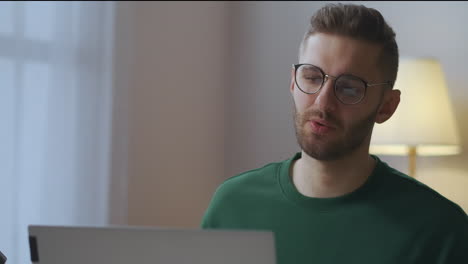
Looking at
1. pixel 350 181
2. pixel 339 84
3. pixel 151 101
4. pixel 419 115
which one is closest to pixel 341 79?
pixel 339 84

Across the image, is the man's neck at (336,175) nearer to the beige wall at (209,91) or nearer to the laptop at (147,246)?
the laptop at (147,246)

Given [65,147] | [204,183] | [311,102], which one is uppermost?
[311,102]

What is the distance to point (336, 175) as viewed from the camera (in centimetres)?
163

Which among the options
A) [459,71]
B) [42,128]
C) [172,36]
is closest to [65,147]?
[42,128]

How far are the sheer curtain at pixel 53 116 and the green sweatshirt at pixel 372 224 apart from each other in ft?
4.68

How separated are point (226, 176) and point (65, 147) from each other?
1086 millimetres

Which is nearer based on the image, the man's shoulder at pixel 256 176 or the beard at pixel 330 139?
the beard at pixel 330 139

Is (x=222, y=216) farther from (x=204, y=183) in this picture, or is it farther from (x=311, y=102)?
(x=204, y=183)

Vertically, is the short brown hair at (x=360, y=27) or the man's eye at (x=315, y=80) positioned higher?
the short brown hair at (x=360, y=27)

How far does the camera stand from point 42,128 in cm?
294

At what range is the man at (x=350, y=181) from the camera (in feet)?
5.04

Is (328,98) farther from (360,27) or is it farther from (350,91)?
(360,27)

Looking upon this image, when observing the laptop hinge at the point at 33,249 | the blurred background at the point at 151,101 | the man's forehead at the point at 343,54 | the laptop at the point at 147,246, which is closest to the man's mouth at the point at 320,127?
the man's forehead at the point at 343,54

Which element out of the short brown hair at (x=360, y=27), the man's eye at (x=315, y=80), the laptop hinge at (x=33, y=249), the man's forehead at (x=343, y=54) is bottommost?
the laptop hinge at (x=33, y=249)
